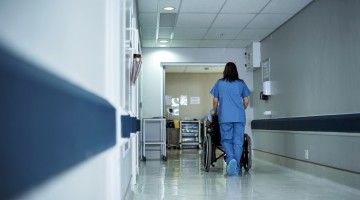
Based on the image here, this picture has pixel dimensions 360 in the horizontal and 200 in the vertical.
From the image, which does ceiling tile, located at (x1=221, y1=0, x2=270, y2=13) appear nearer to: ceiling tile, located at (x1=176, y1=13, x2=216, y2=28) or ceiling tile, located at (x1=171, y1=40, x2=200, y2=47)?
ceiling tile, located at (x1=176, y1=13, x2=216, y2=28)

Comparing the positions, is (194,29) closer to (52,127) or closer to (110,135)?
(110,135)

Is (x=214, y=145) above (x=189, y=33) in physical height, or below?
below

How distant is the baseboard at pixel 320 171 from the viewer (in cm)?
430

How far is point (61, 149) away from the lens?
77 cm

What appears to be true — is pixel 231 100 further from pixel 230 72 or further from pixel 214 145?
pixel 214 145

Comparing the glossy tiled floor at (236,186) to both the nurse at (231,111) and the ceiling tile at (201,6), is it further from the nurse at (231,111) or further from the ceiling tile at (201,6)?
the ceiling tile at (201,6)

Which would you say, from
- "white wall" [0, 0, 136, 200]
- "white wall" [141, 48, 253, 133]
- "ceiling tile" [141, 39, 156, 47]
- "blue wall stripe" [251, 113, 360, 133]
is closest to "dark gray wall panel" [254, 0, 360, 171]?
"blue wall stripe" [251, 113, 360, 133]

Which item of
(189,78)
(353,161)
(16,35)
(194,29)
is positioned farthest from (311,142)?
(189,78)

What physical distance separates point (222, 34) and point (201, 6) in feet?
6.31

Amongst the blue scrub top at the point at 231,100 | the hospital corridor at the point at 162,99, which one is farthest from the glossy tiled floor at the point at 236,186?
the blue scrub top at the point at 231,100

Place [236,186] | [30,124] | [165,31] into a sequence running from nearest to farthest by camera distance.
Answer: [30,124], [236,186], [165,31]

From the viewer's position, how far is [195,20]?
6738mm

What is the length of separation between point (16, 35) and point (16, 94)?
16.6 inches

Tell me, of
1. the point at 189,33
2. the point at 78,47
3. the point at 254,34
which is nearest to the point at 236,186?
the point at 78,47
